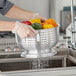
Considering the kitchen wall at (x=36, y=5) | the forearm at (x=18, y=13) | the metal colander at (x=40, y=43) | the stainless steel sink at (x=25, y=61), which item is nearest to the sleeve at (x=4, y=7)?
the forearm at (x=18, y=13)

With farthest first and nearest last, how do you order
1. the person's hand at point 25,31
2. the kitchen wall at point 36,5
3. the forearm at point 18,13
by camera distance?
the kitchen wall at point 36,5
the forearm at point 18,13
the person's hand at point 25,31

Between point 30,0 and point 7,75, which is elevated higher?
point 30,0

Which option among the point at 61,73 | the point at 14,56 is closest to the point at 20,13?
the point at 14,56

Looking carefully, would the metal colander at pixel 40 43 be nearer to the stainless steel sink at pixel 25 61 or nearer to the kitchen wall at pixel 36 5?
the stainless steel sink at pixel 25 61

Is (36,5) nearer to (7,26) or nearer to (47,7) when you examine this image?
(47,7)

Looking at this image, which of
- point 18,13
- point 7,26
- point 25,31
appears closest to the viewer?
point 25,31

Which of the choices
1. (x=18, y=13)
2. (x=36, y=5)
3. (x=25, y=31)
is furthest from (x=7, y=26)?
(x=36, y=5)

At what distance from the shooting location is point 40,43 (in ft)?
2.93

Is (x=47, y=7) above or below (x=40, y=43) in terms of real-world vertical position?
above

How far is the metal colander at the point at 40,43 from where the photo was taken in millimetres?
880

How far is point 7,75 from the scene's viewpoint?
2.47 ft

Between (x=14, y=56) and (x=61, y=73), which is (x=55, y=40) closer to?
(x=61, y=73)

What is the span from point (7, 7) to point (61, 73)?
0.86 metres

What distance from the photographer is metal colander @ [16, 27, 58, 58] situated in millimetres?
880
